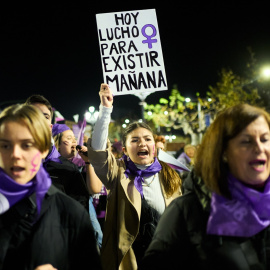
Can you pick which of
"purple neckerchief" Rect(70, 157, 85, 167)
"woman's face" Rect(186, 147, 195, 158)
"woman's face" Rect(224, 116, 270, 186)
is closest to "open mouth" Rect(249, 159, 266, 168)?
"woman's face" Rect(224, 116, 270, 186)

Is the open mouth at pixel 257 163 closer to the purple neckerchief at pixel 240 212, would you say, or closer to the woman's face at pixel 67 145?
the purple neckerchief at pixel 240 212

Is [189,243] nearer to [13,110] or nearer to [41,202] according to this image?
[41,202]

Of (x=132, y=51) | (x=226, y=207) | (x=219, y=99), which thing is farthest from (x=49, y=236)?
(x=219, y=99)

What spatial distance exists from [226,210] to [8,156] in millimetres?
1321

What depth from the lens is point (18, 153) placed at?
7.34ft

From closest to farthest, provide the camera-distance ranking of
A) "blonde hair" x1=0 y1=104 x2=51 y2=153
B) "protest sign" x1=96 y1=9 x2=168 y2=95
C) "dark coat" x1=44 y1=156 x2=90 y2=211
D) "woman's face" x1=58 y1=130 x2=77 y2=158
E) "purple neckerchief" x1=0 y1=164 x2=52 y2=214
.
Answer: "purple neckerchief" x1=0 y1=164 x2=52 y2=214, "blonde hair" x1=0 y1=104 x2=51 y2=153, "dark coat" x1=44 y1=156 x2=90 y2=211, "woman's face" x1=58 y1=130 x2=77 y2=158, "protest sign" x1=96 y1=9 x2=168 y2=95

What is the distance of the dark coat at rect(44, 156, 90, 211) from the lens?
12.5 ft

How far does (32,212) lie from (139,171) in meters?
1.90

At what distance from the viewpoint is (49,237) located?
2.26m

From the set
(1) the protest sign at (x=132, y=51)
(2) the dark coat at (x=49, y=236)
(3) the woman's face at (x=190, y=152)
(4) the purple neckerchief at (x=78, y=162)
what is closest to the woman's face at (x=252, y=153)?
(2) the dark coat at (x=49, y=236)

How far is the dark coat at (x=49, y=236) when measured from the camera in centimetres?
219

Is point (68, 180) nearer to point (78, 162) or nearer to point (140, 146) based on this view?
point (140, 146)

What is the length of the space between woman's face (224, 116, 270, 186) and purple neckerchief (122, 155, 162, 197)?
5.46ft

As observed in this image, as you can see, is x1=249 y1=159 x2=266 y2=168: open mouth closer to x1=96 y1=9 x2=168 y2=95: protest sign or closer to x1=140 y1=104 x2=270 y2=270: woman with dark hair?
x1=140 y1=104 x2=270 y2=270: woman with dark hair
